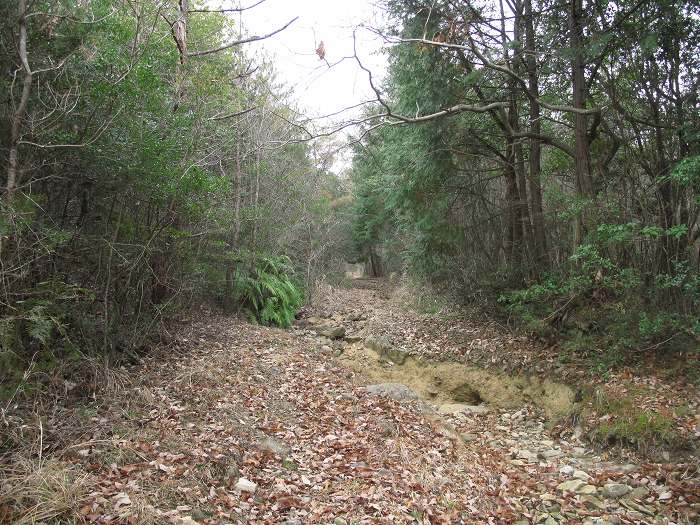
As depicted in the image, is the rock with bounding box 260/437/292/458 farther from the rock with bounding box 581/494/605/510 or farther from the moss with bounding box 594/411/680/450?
the moss with bounding box 594/411/680/450

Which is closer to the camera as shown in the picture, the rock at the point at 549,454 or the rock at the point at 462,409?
the rock at the point at 549,454

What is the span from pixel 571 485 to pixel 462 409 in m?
2.79

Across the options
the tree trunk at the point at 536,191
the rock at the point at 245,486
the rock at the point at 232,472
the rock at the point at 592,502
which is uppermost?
the tree trunk at the point at 536,191

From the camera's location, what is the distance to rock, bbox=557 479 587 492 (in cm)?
495

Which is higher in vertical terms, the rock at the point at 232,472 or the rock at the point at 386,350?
the rock at the point at 232,472

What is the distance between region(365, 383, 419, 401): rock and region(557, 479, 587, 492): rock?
262 centimetres

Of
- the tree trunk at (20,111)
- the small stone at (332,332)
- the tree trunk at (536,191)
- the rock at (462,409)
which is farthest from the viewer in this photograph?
the small stone at (332,332)

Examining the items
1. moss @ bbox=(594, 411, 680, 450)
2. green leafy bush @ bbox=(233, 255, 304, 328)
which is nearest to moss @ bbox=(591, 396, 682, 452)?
moss @ bbox=(594, 411, 680, 450)

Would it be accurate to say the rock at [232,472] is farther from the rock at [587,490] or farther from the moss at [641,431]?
the moss at [641,431]

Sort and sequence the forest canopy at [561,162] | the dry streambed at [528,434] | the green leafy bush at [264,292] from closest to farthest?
1. the dry streambed at [528,434]
2. the forest canopy at [561,162]
3. the green leafy bush at [264,292]

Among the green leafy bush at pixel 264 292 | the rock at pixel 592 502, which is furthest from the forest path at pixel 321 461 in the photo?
the green leafy bush at pixel 264 292

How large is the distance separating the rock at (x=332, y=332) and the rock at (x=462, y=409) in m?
4.39

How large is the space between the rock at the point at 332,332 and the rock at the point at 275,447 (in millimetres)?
6657

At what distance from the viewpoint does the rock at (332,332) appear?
11863 millimetres
